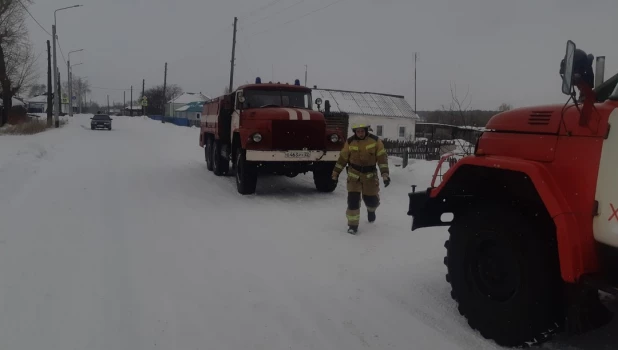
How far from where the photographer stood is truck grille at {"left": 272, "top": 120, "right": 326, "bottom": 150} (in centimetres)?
882

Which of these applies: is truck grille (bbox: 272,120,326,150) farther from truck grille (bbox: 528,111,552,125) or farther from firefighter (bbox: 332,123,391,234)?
truck grille (bbox: 528,111,552,125)

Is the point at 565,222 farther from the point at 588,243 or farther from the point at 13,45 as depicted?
the point at 13,45

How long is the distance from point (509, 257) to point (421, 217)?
4.15 feet

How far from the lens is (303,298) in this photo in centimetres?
419

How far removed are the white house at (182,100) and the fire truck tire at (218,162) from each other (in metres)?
88.8

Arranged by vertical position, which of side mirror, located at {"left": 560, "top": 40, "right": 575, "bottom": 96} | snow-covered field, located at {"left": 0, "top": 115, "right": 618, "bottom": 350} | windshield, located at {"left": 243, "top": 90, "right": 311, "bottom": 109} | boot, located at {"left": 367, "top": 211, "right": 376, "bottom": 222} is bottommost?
snow-covered field, located at {"left": 0, "top": 115, "right": 618, "bottom": 350}

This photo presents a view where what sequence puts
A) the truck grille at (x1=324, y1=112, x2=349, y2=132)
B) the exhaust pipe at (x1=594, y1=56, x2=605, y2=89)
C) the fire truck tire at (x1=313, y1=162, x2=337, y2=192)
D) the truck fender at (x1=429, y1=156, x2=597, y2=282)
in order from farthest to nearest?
the truck grille at (x1=324, y1=112, x2=349, y2=132) < the fire truck tire at (x1=313, y1=162, x2=337, y2=192) < the exhaust pipe at (x1=594, y1=56, x2=605, y2=89) < the truck fender at (x1=429, y1=156, x2=597, y2=282)

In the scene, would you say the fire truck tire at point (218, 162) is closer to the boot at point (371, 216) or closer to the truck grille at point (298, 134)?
the truck grille at point (298, 134)

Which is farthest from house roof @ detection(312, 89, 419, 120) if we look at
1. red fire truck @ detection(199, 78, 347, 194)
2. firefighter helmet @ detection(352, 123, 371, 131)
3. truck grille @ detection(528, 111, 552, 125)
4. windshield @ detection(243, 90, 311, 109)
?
truck grille @ detection(528, 111, 552, 125)

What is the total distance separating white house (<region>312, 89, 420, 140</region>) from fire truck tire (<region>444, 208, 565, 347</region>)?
4166 centimetres

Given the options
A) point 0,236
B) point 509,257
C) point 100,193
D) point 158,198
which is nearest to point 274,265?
point 509,257

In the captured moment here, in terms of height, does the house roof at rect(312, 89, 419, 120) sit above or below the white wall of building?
above

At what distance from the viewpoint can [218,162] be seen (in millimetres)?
12094

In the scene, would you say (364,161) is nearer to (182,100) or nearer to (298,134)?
(298,134)
